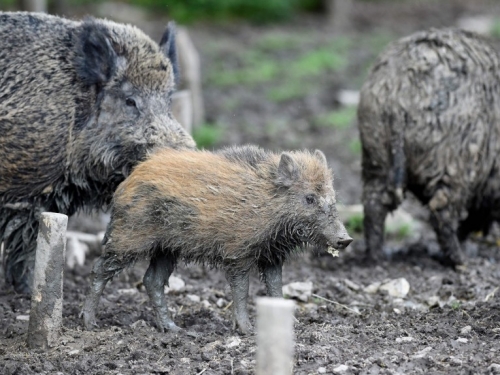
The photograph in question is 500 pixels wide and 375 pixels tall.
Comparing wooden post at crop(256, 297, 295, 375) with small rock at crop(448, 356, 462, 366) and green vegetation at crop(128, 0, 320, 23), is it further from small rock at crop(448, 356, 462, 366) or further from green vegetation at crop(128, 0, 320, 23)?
green vegetation at crop(128, 0, 320, 23)

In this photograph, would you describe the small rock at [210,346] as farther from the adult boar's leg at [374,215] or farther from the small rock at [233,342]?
the adult boar's leg at [374,215]

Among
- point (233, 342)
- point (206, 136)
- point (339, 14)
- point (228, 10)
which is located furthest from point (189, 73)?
point (228, 10)

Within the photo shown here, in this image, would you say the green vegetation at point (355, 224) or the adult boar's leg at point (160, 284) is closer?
the adult boar's leg at point (160, 284)

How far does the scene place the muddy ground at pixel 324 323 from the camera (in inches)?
203

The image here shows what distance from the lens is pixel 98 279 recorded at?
20.1 feet

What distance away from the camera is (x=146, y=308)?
22.0 ft

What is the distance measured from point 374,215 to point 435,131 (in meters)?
0.95

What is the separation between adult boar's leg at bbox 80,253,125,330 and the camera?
604cm

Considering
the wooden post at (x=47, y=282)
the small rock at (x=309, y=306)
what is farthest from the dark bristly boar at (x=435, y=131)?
the wooden post at (x=47, y=282)

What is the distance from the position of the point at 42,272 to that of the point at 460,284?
353cm

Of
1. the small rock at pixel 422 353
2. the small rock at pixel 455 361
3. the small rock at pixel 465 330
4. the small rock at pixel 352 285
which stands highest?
the small rock at pixel 455 361

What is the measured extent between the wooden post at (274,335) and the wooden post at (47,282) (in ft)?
6.78

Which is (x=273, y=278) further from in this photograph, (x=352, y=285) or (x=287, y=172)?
(x=352, y=285)

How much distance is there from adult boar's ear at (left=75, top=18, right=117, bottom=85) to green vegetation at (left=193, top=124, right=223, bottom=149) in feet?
17.2
